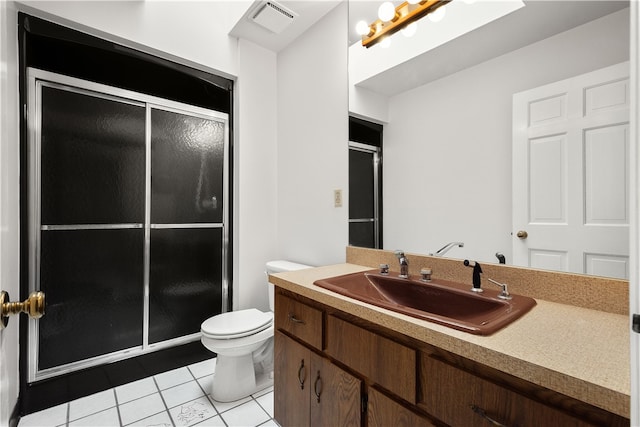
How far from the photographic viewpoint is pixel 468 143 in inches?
52.0

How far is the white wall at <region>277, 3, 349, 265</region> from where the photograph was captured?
1950 millimetres

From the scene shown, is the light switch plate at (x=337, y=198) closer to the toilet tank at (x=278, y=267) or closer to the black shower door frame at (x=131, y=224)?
the toilet tank at (x=278, y=267)

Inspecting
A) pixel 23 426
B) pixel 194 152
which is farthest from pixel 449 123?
pixel 23 426

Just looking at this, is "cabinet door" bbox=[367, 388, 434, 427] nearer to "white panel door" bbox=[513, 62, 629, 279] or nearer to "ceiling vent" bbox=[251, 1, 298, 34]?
"white panel door" bbox=[513, 62, 629, 279]

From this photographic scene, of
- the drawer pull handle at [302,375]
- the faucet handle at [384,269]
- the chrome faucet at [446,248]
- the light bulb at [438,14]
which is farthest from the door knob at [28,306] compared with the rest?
the light bulb at [438,14]

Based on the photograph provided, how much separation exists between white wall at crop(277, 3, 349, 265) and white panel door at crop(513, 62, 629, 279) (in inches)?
38.7

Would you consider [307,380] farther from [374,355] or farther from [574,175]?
[574,175]

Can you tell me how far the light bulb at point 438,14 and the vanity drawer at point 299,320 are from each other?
1.46 meters

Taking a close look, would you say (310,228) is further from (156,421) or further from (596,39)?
(596,39)

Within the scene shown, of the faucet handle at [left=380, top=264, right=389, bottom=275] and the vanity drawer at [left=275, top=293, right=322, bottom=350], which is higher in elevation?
the faucet handle at [left=380, top=264, right=389, bottom=275]

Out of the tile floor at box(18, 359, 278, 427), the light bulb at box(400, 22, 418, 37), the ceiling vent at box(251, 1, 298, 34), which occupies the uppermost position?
the ceiling vent at box(251, 1, 298, 34)

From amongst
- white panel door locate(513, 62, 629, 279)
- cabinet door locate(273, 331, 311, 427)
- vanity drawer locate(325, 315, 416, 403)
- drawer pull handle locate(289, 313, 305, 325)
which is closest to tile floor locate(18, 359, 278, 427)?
cabinet door locate(273, 331, 311, 427)

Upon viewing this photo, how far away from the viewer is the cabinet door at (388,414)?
0.87 metres

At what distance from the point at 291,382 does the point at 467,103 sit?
148 centimetres
